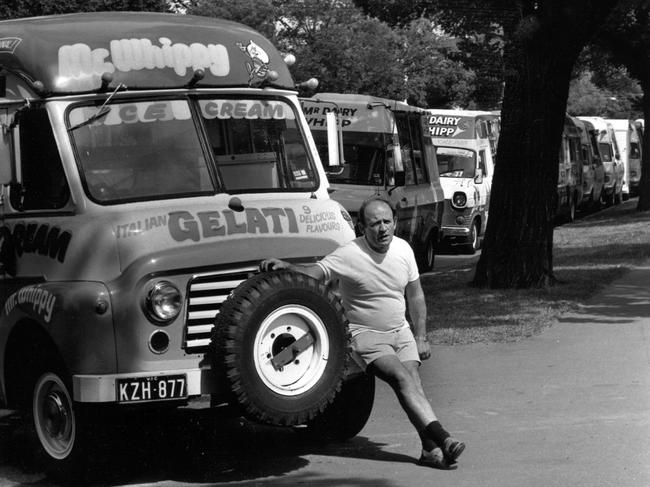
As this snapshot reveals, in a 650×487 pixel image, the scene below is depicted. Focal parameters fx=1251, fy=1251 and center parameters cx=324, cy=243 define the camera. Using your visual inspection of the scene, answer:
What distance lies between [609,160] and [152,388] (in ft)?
123

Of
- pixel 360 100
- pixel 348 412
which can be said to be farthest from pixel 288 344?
pixel 360 100

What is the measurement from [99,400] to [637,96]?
7770 centimetres

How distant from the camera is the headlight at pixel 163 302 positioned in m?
7.01

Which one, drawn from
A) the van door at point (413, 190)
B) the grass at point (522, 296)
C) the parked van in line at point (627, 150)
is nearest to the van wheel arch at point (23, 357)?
the grass at point (522, 296)

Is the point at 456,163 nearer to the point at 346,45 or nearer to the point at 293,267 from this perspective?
the point at 293,267

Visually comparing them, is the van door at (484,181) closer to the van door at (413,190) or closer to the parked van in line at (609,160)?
the van door at (413,190)

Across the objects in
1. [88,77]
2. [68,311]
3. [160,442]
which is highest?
[88,77]

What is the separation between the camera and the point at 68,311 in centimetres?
693

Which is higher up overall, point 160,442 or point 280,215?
point 280,215

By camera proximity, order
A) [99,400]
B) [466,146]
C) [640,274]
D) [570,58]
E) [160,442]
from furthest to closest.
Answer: [466,146] < [640,274] < [570,58] < [160,442] < [99,400]

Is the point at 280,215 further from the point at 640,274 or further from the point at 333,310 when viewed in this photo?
the point at 640,274

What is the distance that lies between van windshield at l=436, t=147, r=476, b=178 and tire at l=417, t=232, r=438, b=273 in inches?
182

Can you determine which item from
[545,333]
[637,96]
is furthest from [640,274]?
[637,96]

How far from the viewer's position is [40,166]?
25.5ft
